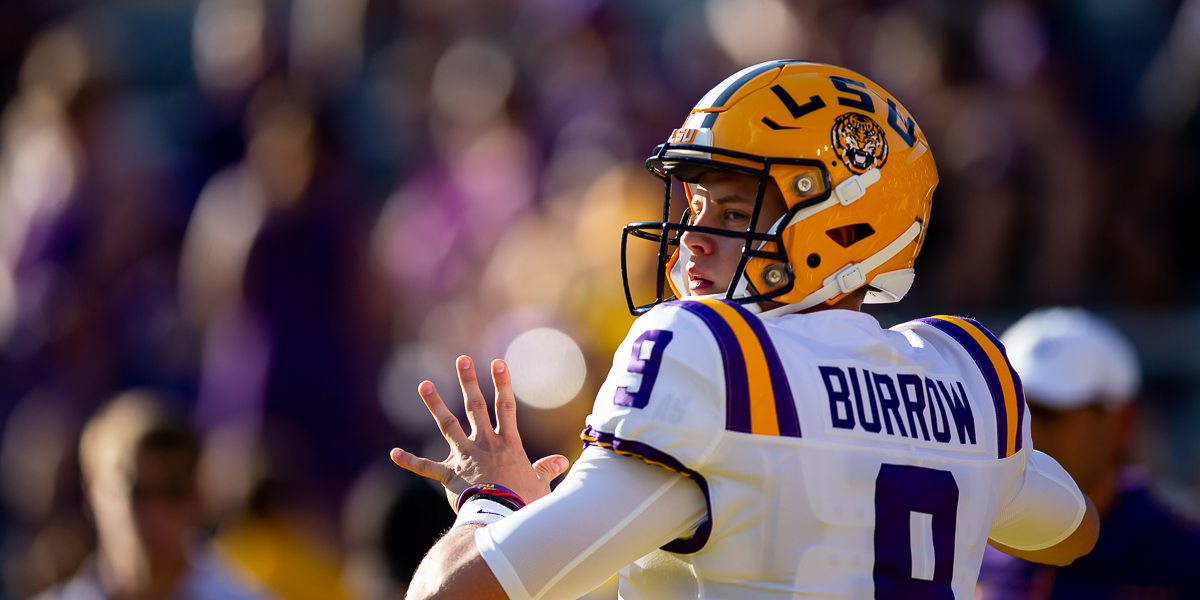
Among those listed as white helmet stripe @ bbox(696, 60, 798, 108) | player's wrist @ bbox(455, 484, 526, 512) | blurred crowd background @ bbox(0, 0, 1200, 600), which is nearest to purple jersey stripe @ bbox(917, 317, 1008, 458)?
white helmet stripe @ bbox(696, 60, 798, 108)

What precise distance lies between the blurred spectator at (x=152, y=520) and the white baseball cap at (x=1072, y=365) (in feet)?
9.03

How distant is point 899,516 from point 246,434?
488cm

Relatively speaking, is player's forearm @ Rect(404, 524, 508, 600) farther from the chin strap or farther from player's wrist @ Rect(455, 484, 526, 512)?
the chin strap

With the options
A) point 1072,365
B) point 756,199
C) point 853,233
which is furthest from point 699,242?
point 1072,365

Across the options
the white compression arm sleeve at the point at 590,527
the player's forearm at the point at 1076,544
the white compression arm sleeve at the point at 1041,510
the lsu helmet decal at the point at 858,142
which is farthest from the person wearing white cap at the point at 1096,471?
the white compression arm sleeve at the point at 590,527

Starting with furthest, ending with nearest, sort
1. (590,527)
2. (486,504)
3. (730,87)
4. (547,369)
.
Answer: (547,369) < (730,87) < (486,504) < (590,527)

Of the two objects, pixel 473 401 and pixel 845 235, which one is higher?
pixel 845 235

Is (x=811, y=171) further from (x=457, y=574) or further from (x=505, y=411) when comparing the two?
(x=457, y=574)

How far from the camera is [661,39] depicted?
8.89 metres

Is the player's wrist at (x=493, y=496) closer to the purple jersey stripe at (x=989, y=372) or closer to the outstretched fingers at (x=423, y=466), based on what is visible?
the outstretched fingers at (x=423, y=466)

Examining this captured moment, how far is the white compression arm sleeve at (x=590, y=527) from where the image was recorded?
2.17 meters

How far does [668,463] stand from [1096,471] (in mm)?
2580

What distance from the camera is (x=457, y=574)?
221cm

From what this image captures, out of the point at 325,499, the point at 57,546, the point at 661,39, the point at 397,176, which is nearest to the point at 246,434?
the point at 325,499
